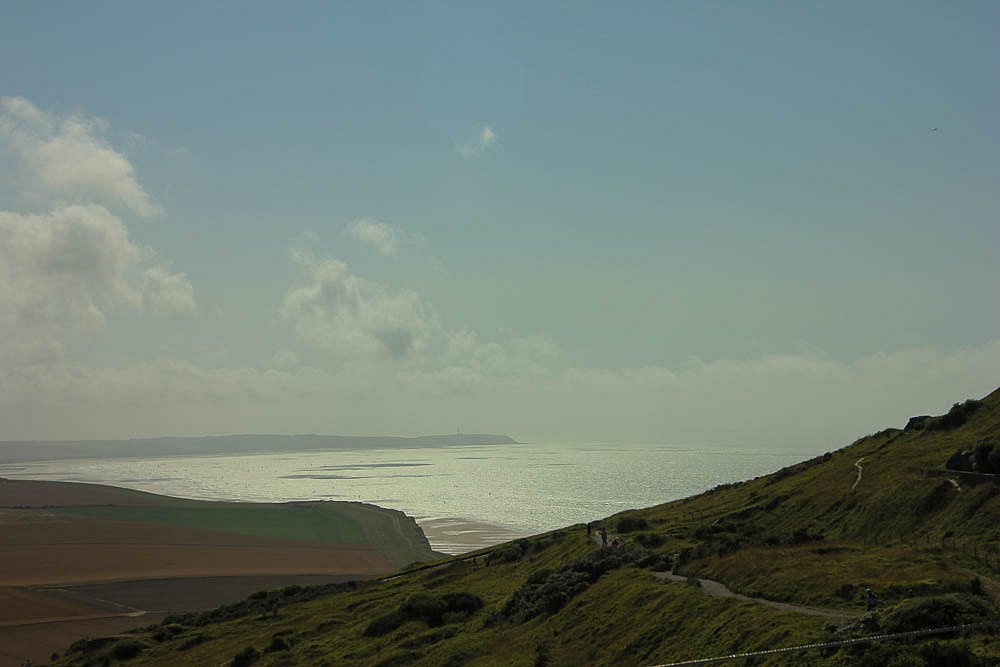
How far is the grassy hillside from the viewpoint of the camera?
80.2 ft

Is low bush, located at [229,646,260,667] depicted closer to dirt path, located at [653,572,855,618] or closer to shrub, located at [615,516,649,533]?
dirt path, located at [653,572,855,618]

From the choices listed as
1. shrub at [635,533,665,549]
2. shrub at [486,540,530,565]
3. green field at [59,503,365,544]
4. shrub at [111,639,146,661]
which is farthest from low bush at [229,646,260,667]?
green field at [59,503,365,544]

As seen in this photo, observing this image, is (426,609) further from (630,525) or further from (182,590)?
(182,590)

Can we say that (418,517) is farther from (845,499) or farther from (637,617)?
(637,617)

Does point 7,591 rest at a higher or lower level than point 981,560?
lower

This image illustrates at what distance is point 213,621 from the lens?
63.5 m

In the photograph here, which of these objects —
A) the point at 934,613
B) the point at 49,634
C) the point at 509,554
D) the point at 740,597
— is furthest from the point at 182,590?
the point at 934,613

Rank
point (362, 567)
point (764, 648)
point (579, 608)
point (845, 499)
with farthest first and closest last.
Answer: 1. point (362, 567)
2. point (845, 499)
3. point (579, 608)
4. point (764, 648)

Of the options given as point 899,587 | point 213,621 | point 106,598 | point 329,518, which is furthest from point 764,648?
point 329,518

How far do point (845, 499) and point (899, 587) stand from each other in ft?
89.2

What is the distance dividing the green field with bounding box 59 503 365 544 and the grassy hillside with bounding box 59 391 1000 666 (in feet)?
193

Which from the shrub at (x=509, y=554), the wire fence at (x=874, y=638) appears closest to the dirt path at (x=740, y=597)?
the wire fence at (x=874, y=638)

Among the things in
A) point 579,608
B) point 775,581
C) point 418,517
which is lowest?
point 418,517

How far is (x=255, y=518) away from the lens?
149 metres
